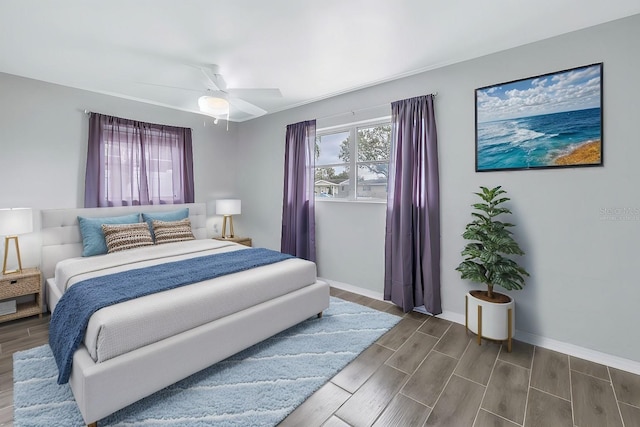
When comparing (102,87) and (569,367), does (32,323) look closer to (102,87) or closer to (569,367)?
(102,87)

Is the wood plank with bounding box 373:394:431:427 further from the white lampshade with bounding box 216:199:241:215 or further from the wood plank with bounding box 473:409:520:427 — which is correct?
the white lampshade with bounding box 216:199:241:215

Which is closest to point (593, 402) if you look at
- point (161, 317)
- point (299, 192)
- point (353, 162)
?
point (161, 317)

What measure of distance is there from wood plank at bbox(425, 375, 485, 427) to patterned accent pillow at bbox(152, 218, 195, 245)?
3308 millimetres

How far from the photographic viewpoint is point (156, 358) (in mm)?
1729

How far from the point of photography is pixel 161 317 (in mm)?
1812

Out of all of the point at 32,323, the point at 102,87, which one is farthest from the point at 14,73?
the point at 32,323

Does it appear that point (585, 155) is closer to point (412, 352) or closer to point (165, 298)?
point (412, 352)

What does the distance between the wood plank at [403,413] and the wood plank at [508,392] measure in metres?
0.40

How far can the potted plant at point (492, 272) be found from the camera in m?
2.33

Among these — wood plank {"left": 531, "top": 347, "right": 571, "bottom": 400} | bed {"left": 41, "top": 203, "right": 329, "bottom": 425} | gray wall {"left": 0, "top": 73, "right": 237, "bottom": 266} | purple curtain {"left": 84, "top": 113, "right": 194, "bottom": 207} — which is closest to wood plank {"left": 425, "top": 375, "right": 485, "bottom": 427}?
wood plank {"left": 531, "top": 347, "right": 571, "bottom": 400}

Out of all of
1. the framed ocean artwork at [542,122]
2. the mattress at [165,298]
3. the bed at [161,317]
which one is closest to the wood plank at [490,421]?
the bed at [161,317]

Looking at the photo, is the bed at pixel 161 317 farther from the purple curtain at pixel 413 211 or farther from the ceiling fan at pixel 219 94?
the ceiling fan at pixel 219 94

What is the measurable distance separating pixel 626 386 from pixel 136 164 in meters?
5.39

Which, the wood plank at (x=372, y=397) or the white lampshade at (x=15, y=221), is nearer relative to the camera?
the wood plank at (x=372, y=397)
